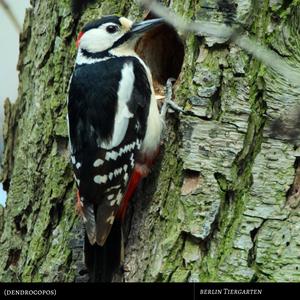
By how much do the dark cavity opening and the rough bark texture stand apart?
0.32 m

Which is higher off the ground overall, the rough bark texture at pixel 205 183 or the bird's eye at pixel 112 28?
the bird's eye at pixel 112 28

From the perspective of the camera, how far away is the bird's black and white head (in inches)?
165

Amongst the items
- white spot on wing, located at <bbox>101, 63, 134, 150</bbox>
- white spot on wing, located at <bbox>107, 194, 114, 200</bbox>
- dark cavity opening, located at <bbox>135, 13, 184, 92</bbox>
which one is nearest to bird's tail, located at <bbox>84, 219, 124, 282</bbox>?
white spot on wing, located at <bbox>107, 194, 114, 200</bbox>

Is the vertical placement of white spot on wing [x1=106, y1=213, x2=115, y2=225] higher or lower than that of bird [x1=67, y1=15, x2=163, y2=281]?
lower

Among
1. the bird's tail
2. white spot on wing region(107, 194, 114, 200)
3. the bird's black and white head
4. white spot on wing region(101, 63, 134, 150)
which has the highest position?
the bird's black and white head

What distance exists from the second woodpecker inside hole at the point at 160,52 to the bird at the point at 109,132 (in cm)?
22

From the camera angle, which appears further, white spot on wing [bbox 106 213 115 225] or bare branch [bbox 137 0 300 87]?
white spot on wing [bbox 106 213 115 225]

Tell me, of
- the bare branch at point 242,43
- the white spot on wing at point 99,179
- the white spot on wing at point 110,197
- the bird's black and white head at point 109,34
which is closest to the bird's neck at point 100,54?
the bird's black and white head at point 109,34

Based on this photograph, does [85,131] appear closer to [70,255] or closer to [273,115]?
[70,255]

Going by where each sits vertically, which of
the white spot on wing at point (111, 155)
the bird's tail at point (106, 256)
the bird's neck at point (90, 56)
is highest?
the bird's neck at point (90, 56)

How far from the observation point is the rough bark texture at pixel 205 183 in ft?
11.6

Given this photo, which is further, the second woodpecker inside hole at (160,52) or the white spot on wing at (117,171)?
the second woodpecker inside hole at (160,52)

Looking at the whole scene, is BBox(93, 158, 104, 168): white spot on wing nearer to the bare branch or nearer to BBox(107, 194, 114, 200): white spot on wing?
BBox(107, 194, 114, 200): white spot on wing

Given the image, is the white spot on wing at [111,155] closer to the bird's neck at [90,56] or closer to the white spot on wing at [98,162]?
the white spot on wing at [98,162]
